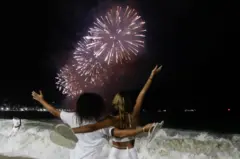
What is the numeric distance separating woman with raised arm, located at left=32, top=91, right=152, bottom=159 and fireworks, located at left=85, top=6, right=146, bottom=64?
1097 cm

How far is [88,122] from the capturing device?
378 cm

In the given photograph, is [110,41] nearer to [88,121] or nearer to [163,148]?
[163,148]

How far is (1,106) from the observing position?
97.4 m

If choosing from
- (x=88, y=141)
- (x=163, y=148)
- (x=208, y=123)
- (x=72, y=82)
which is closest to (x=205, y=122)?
(x=208, y=123)

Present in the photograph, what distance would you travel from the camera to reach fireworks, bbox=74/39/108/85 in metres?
16.2

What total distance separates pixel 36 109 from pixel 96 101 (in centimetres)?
10520

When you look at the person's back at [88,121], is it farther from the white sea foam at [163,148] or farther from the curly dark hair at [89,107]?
the white sea foam at [163,148]

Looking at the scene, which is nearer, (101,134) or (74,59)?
(101,134)

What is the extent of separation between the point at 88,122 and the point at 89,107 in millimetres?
164

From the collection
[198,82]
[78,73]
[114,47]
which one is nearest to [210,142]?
[114,47]

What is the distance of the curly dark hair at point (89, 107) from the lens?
148 inches

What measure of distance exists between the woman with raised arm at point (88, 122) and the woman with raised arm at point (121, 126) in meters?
0.08

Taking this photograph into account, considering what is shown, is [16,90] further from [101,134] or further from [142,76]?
[101,134]

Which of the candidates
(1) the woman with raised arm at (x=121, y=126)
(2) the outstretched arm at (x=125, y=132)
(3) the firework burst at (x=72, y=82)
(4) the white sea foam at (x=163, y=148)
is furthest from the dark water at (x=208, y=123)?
(2) the outstretched arm at (x=125, y=132)
